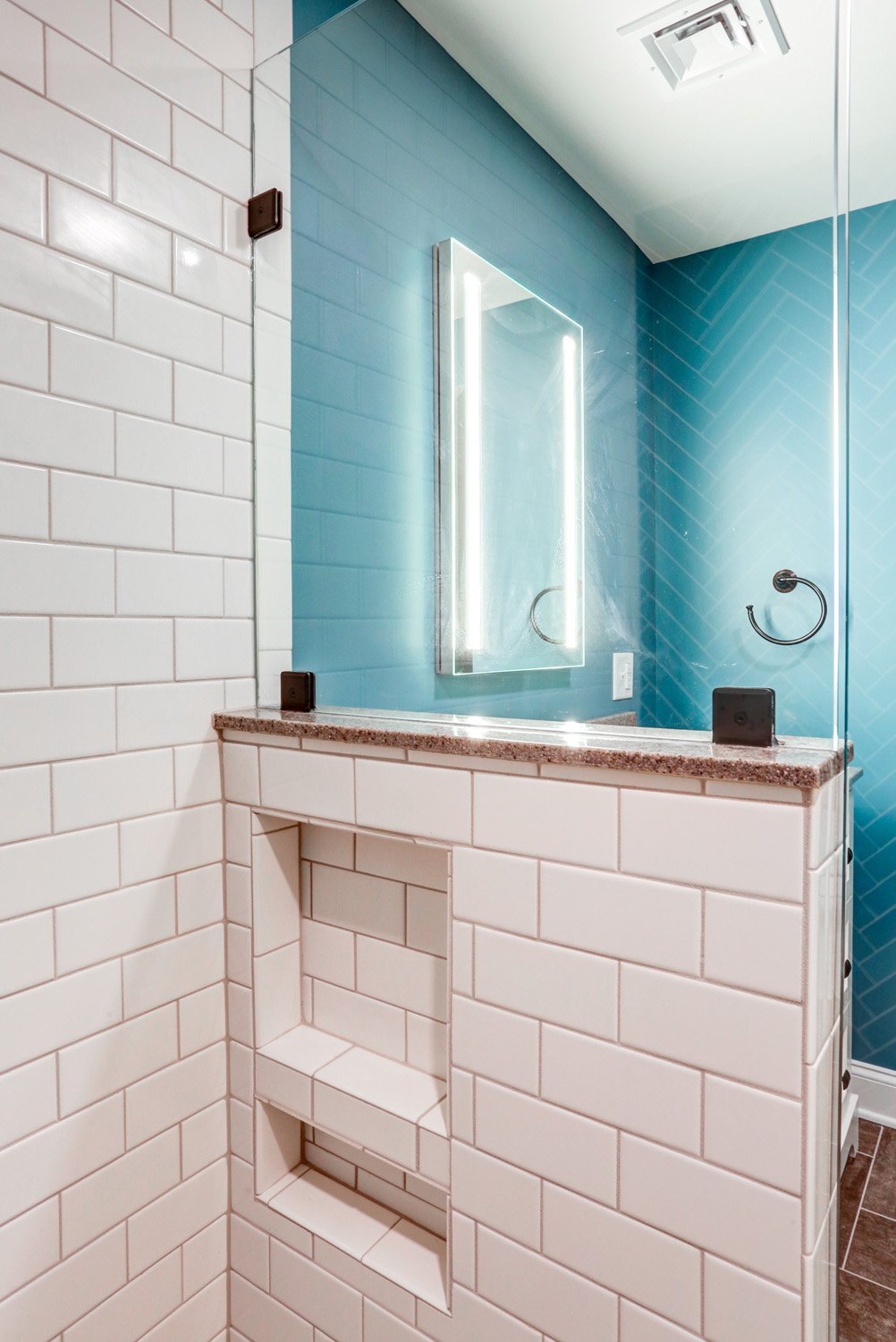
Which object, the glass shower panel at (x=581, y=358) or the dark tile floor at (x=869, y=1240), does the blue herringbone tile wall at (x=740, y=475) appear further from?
the dark tile floor at (x=869, y=1240)

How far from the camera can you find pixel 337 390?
126cm

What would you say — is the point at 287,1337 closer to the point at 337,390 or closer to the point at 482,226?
the point at 337,390

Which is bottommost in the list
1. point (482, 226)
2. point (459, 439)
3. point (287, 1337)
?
point (287, 1337)

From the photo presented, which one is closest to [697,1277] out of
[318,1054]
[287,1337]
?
[318,1054]

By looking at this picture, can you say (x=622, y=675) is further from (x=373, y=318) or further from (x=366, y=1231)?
(x=366, y=1231)

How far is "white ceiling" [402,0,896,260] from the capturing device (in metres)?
0.83

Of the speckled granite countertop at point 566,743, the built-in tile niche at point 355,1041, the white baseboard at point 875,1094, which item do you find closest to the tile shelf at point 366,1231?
the built-in tile niche at point 355,1041

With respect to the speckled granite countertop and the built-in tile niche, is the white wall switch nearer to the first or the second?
the speckled granite countertop

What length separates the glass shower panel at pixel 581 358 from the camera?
0.86 meters

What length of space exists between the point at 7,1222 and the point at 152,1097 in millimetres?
214

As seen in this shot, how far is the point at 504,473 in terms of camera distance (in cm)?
121

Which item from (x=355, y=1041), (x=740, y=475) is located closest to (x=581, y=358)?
(x=740, y=475)

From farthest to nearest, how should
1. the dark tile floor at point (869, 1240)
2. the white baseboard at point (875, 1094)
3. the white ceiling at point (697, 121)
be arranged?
1. the white baseboard at point (875, 1094)
2. the dark tile floor at point (869, 1240)
3. the white ceiling at point (697, 121)

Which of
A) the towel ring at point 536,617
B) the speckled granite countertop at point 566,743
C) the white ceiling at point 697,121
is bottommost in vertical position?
the speckled granite countertop at point 566,743
